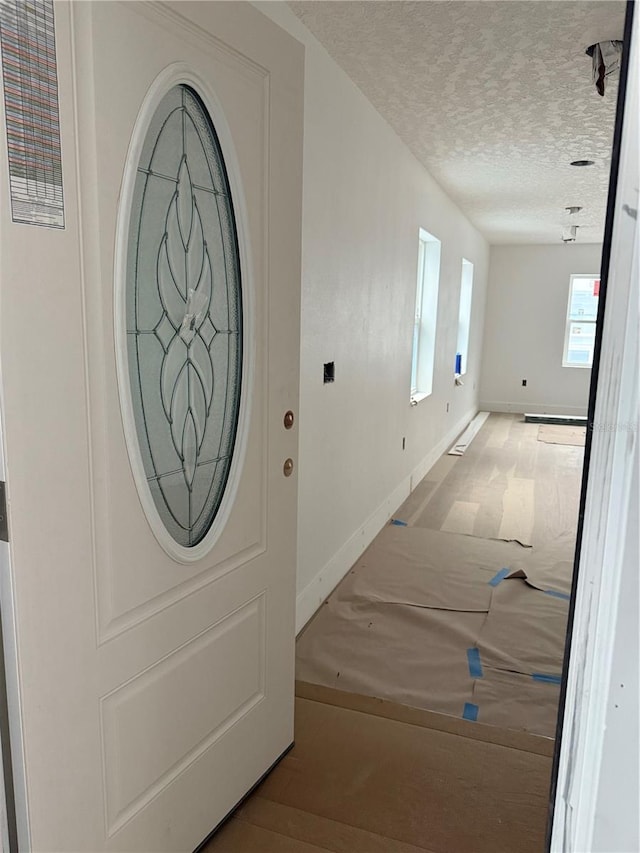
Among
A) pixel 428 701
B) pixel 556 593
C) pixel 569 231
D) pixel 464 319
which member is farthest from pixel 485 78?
pixel 464 319

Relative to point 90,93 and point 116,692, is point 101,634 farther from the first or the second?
point 90,93

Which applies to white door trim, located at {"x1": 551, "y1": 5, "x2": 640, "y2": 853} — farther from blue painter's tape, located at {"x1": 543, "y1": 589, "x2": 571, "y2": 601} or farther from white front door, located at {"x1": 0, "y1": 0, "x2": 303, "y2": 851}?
blue painter's tape, located at {"x1": 543, "y1": 589, "x2": 571, "y2": 601}

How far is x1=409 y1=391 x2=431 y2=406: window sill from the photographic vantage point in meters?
4.89

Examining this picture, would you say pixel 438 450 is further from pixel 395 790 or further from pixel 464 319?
pixel 395 790

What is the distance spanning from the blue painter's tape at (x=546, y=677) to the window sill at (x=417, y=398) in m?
2.59

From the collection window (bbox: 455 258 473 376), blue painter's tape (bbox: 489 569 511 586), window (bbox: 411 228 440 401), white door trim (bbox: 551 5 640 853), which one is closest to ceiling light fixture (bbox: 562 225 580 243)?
window (bbox: 455 258 473 376)

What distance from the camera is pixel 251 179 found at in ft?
5.04

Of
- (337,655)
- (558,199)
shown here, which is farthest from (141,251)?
(558,199)

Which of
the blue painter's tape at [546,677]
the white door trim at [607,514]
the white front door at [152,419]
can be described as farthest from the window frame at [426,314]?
the white door trim at [607,514]

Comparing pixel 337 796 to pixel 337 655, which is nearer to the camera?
pixel 337 796

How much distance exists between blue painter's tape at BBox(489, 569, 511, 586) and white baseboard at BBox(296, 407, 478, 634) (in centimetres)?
78

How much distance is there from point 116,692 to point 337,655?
4.84 ft

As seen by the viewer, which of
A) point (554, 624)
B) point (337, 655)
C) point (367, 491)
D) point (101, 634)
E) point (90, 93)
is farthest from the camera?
point (367, 491)

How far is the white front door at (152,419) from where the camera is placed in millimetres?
1061
